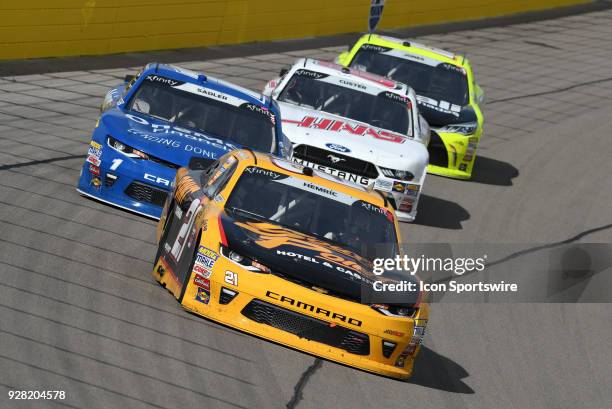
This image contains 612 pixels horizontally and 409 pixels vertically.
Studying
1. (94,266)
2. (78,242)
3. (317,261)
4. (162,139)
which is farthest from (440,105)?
(317,261)

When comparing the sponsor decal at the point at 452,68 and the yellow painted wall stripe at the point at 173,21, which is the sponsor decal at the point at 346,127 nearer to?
the sponsor decal at the point at 452,68

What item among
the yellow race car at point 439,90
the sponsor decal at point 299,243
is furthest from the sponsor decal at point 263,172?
the yellow race car at point 439,90

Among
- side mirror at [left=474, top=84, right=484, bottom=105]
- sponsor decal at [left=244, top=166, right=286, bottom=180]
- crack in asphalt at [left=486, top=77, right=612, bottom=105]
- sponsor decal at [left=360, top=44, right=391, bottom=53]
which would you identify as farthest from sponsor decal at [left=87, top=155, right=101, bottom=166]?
crack in asphalt at [left=486, top=77, right=612, bottom=105]

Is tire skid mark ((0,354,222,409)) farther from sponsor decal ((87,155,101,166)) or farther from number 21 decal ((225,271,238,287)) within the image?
sponsor decal ((87,155,101,166))

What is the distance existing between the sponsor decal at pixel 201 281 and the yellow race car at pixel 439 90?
908cm

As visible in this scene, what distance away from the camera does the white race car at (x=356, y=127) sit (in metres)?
14.5

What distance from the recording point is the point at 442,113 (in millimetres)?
18078

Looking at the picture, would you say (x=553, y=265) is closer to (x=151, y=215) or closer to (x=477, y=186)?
(x=477, y=186)

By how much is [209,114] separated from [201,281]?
4.23 m

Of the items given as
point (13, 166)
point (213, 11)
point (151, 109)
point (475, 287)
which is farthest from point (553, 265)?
point (213, 11)

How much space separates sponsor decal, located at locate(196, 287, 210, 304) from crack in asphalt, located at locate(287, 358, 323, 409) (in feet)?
2.96

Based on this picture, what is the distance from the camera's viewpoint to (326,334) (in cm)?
895

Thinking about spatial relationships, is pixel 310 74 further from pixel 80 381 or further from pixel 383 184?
pixel 80 381

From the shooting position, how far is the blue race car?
39.4ft
